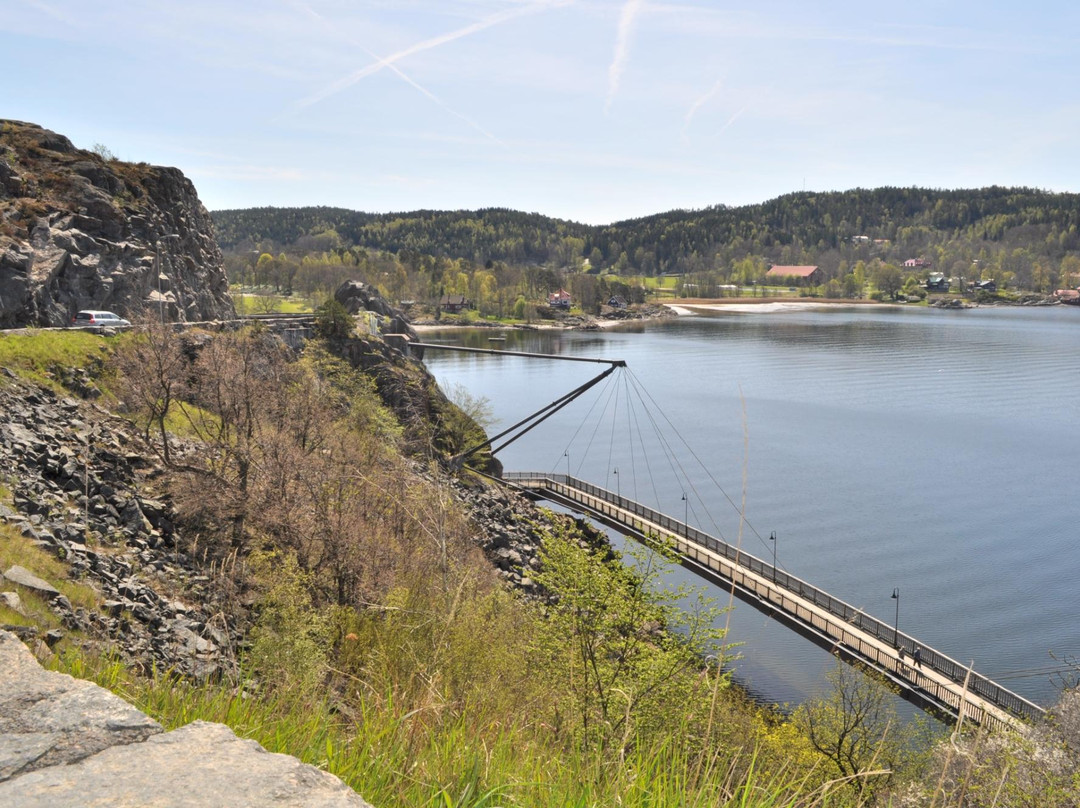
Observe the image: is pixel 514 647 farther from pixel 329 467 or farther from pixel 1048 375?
pixel 1048 375

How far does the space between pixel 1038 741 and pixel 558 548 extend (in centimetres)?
1426

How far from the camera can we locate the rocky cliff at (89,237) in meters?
31.4

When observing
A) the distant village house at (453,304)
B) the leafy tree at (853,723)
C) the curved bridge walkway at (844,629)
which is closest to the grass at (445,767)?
the curved bridge walkway at (844,629)

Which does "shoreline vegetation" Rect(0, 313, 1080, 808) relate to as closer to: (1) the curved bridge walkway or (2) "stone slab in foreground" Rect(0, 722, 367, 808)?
(2) "stone slab in foreground" Rect(0, 722, 367, 808)

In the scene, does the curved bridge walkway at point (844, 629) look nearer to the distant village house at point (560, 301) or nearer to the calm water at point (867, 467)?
the calm water at point (867, 467)

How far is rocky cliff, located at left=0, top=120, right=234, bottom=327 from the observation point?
3141cm

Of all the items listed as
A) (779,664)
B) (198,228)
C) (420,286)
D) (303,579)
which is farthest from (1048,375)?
(420,286)

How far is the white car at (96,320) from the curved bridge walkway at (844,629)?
2398cm

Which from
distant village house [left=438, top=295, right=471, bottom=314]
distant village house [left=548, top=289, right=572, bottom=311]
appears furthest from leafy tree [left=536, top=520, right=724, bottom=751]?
distant village house [left=548, top=289, right=572, bottom=311]

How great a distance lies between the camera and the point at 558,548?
15258 millimetres

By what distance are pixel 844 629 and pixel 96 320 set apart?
3086 centimetres

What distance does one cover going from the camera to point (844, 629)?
781 inches

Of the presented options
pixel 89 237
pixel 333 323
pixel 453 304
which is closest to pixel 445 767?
pixel 89 237

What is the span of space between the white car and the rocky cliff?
0.59 m
